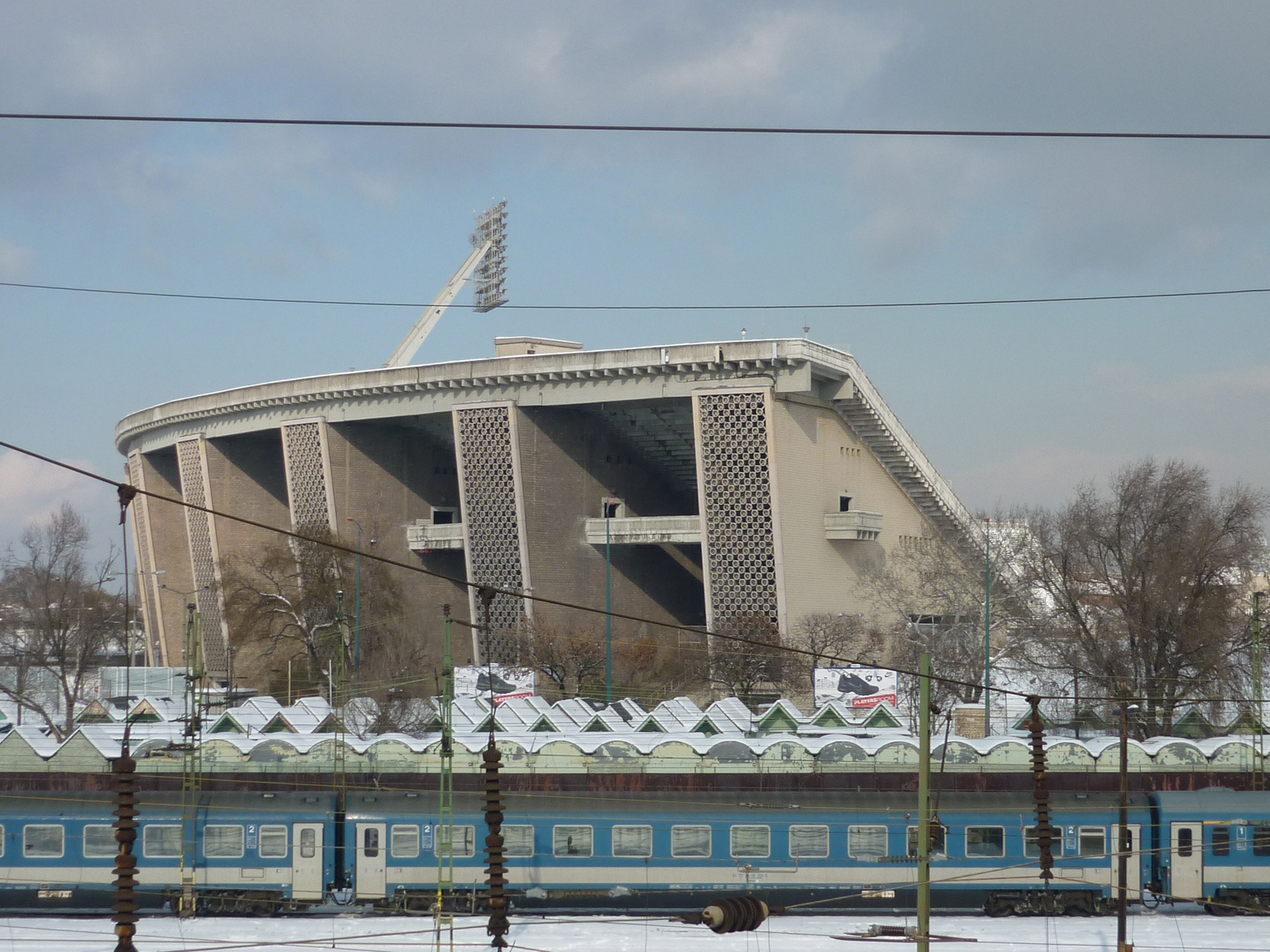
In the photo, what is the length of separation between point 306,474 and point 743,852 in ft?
163

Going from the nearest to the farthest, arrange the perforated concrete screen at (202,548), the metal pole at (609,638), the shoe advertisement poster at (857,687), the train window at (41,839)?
1. the train window at (41,839)
2. the shoe advertisement poster at (857,687)
3. the metal pole at (609,638)
4. the perforated concrete screen at (202,548)

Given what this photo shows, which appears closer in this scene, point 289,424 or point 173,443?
point 289,424

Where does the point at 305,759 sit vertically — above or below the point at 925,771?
below

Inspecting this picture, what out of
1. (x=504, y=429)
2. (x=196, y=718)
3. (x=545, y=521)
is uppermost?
(x=504, y=429)

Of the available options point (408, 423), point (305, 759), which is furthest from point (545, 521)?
point (305, 759)

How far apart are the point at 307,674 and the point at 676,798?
3822cm

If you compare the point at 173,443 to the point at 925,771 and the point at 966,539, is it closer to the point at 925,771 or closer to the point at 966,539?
the point at 966,539

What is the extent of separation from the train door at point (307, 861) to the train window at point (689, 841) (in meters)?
6.38

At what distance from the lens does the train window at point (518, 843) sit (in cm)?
2456

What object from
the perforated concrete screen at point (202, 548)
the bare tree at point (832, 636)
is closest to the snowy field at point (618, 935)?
the bare tree at point (832, 636)

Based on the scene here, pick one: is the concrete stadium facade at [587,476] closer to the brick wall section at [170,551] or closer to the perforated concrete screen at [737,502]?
the perforated concrete screen at [737,502]

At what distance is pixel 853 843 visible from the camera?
80.4ft

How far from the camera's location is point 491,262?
10556 cm

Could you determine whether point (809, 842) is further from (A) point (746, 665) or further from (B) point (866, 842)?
(A) point (746, 665)
